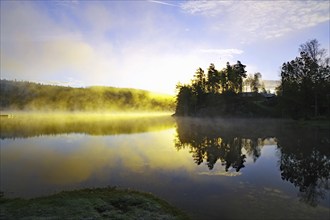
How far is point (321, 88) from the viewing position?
4033 inches

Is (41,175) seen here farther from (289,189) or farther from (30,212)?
(289,189)

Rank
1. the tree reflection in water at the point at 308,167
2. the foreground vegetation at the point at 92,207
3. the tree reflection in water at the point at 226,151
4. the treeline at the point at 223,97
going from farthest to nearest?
the treeline at the point at 223,97, the tree reflection in water at the point at 226,151, the tree reflection in water at the point at 308,167, the foreground vegetation at the point at 92,207

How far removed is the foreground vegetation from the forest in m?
97.7

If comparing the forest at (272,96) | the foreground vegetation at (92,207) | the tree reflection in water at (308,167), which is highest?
the forest at (272,96)

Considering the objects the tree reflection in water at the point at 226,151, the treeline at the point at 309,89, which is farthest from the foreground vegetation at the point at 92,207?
the treeline at the point at 309,89

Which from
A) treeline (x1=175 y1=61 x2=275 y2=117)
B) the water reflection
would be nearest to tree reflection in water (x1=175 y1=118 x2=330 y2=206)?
the water reflection

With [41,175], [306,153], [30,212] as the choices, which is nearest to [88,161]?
[41,175]

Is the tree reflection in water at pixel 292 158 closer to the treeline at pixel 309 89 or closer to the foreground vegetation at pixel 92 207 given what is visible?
the foreground vegetation at pixel 92 207

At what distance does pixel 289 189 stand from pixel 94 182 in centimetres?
1858

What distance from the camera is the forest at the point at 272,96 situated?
→ 349ft

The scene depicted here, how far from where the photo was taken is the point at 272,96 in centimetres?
16738

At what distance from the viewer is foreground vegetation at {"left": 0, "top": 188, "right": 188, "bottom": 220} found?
18094 mm

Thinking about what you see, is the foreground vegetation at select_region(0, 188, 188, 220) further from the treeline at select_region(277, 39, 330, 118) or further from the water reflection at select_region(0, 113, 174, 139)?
the treeline at select_region(277, 39, 330, 118)

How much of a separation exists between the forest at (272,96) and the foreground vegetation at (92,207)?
97745 millimetres
